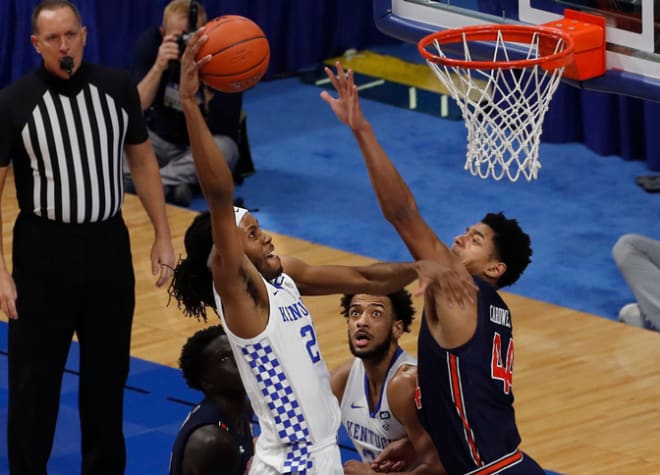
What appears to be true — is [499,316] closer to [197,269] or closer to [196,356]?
[197,269]

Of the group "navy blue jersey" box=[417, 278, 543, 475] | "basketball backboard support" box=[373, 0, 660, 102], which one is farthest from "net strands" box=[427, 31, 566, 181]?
"navy blue jersey" box=[417, 278, 543, 475]

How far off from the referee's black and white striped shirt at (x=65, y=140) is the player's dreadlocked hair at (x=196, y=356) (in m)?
0.78

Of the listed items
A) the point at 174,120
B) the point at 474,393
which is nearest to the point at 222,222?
the point at 474,393

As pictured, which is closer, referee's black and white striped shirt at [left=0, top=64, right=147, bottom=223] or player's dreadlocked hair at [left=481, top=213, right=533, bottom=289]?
player's dreadlocked hair at [left=481, top=213, right=533, bottom=289]

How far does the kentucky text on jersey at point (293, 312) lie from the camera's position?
5.01 meters

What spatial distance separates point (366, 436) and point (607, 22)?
211cm

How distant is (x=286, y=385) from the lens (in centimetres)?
500

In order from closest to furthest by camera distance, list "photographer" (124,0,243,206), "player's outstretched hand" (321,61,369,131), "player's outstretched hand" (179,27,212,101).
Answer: "player's outstretched hand" (179,27,212,101) → "player's outstretched hand" (321,61,369,131) → "photographer" (124,0,243,206)

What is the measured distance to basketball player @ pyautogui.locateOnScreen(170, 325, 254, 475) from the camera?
213 inches

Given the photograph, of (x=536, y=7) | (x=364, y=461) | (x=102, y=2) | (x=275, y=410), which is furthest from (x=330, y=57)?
(x=275, y=410)

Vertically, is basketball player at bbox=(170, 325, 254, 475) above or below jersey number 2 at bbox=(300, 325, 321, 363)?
below

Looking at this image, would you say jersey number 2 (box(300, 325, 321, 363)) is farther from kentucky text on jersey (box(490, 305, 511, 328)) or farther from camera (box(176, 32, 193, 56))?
camera (box(176, 32, 193, 56))

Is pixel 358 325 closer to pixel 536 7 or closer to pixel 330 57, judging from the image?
pixel 536 7

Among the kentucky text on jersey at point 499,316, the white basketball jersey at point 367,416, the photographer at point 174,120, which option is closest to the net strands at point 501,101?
the kentucky text on jersey at point 499,316
